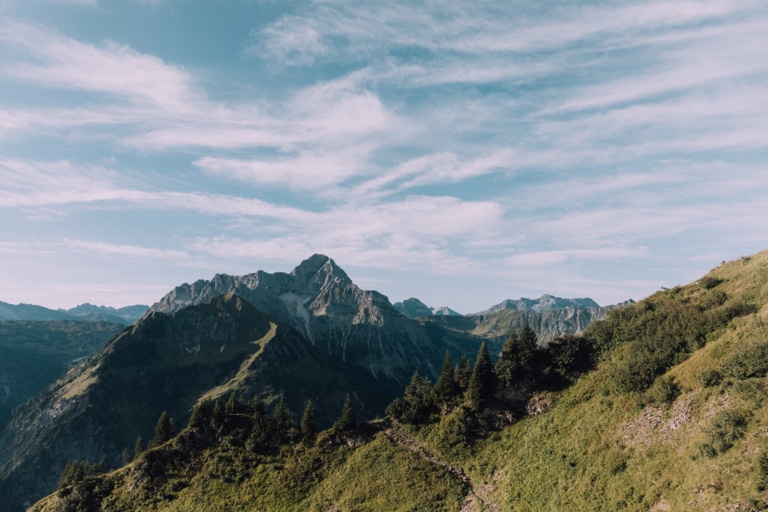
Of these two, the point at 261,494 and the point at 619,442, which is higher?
the point at 619,442

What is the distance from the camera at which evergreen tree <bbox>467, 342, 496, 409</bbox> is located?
260 ft

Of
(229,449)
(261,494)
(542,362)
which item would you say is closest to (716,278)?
(542,362)

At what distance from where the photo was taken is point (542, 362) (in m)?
82.1

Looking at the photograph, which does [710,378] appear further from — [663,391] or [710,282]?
[710,282]

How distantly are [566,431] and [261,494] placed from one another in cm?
4970

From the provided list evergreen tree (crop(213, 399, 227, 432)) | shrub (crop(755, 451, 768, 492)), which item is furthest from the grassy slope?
evergreen tree (crop(213, 399, 227, 432))

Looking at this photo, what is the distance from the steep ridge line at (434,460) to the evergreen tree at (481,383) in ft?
40.3

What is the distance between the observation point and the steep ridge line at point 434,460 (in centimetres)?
6027

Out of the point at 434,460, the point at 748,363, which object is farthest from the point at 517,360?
the point at 748,363

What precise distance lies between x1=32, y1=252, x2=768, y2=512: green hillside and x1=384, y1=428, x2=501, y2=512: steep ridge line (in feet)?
0.76

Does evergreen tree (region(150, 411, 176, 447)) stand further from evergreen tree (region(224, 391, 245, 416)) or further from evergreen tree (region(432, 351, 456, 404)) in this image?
evergreen tree (region(432, 351, 456, 404))

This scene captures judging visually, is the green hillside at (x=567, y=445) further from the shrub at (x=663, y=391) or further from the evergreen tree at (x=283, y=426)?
the evergreen tree at (x=283, y=426)

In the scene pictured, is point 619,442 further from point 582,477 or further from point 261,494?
point 261,494

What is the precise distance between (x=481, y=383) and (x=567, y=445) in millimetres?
20683
